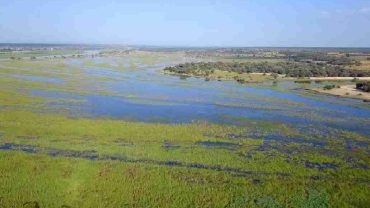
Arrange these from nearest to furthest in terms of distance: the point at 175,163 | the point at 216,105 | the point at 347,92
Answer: the point at 175,163 → the point at 216,105 → the point at 347,92

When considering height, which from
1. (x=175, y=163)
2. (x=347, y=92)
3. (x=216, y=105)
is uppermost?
(x=347, y=92)

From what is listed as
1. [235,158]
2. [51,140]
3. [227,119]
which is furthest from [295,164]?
[51,140]

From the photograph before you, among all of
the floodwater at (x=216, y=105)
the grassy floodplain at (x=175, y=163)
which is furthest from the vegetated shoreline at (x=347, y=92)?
the grassy floodplain at (x=175, y=163)

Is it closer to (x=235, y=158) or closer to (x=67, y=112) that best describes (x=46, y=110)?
(x=67, y=112)

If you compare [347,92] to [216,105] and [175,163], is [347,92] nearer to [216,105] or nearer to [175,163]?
[216,105]

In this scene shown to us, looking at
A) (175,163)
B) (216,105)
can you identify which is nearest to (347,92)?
(216,105)

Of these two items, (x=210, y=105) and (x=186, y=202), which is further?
(x=210, y=105)

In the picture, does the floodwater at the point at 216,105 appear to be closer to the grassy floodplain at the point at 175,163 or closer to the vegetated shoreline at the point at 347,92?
the grassy floodplain at the point at 175,163

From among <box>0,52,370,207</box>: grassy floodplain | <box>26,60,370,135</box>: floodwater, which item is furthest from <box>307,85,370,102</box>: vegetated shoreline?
<box>0,52,370,207</box>: grassy floodplain
